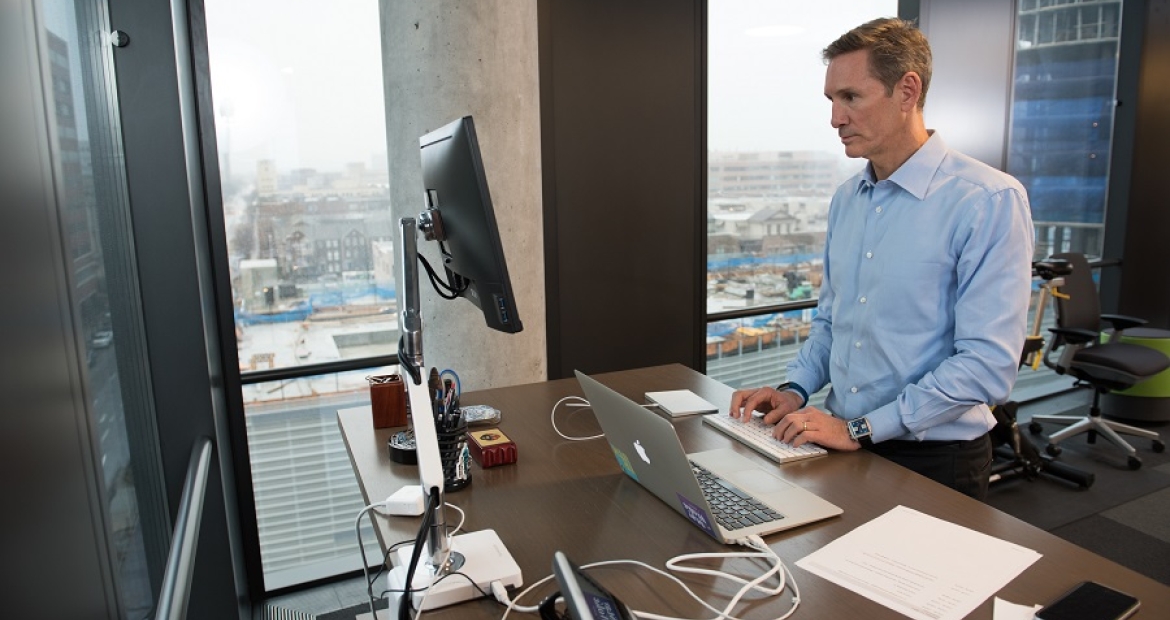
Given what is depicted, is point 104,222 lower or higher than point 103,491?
higher

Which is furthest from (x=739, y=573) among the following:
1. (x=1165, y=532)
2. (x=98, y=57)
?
(x=1165, y=532)

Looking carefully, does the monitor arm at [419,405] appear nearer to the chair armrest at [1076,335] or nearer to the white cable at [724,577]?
the white cable at [724,577]

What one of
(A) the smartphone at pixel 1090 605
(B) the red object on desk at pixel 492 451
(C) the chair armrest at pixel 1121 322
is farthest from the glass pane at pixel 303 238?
(C) the chair armrest at pixel 1121 322

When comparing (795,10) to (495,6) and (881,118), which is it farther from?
(881,118)

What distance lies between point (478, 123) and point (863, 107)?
1593 mm

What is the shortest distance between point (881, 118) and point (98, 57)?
1.95 m

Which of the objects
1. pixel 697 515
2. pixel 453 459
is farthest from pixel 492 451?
pixel 697 515

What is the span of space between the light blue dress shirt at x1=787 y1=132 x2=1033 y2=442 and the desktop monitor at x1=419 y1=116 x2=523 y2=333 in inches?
39.1

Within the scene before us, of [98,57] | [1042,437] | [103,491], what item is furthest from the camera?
[1042,437]

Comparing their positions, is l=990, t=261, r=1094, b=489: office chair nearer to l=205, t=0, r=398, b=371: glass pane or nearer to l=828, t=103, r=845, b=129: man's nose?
l=828, t=103, r=845, b=129: man's nose

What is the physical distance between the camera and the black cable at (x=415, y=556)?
3.65ft

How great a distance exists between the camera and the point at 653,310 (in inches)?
150

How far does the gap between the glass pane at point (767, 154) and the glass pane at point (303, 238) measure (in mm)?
1743

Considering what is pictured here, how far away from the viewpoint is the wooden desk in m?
1.18
